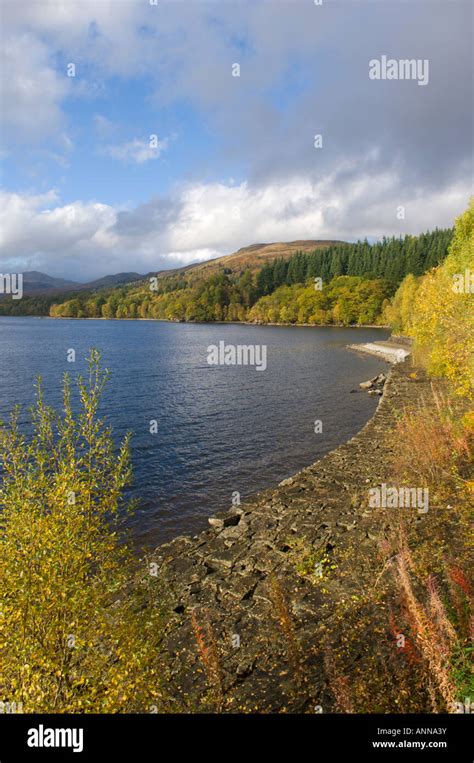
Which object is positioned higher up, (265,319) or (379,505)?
(265,319)

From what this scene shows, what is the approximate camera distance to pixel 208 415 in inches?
1706

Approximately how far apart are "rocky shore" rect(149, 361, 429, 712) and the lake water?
3540 millimetres

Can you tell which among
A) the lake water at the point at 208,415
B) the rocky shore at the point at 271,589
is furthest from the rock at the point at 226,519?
the lake water at the point at 208,415

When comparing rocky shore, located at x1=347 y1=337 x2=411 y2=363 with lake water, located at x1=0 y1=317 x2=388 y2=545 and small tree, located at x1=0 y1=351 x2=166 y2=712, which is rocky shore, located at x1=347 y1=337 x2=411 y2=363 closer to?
lake water, located at x1=0 y1=317 x2=388 y2=545

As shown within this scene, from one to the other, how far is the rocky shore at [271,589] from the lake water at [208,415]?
3.54m

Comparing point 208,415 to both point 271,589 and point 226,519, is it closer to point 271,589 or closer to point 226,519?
point 226,519

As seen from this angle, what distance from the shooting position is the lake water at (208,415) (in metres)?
25.2

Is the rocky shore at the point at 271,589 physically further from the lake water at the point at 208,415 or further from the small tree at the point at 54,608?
the lake water at the point at 208,415

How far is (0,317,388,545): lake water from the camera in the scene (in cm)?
2522

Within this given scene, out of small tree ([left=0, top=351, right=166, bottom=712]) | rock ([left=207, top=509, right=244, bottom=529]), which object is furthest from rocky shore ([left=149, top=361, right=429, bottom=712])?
small tree ([left=0, top=351, right=166, bottom=712])
